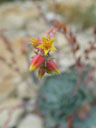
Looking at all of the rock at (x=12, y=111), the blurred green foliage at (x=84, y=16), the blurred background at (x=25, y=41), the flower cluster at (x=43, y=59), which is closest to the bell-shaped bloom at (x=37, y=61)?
the flower cluster at (x=43, y=59)

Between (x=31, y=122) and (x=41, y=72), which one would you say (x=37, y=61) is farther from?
(x=31, y=122)

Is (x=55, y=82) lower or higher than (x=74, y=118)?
higher

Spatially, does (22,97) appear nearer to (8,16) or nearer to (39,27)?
(39,27)

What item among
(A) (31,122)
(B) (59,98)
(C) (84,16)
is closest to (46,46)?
(B) (59,98)

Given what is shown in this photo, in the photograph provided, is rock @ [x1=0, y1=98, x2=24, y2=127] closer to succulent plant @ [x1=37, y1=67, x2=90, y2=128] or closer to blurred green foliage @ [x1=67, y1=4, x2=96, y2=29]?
succulent plant @ [x1=37, y1=67, x2=90, y2=128]

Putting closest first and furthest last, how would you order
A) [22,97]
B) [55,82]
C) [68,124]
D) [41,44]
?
[41,44] < [68,124] < [55,82] < [22,97]

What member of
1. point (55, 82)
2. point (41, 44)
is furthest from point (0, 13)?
point (41, 44)

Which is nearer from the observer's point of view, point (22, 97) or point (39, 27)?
point (22, 97)
